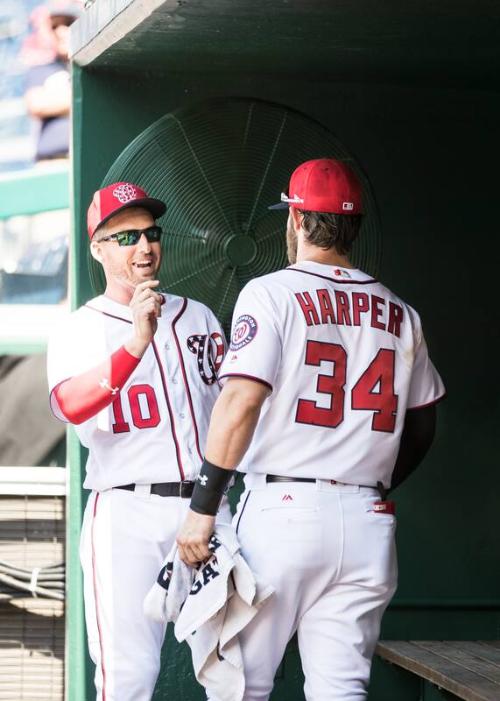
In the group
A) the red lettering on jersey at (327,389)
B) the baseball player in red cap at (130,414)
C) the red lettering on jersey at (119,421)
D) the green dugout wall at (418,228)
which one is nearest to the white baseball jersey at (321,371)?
the red lettering on jersey at (327,389)

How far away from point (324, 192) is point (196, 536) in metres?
0.92

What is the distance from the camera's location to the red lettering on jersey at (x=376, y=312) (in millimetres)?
3508

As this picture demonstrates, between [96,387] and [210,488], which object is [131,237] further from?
[210,488]

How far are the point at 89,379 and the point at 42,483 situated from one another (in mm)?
1687

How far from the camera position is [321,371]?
11.2ft

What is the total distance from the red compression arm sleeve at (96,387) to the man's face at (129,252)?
37 cm

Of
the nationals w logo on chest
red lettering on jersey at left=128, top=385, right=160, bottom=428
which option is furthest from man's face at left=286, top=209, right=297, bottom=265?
red lettering on jersey at left=128, top=385, right=160, bottom=428

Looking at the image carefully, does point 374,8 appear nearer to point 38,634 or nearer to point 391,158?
point 391,158

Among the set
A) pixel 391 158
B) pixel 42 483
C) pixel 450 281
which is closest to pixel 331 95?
pixel 391 158

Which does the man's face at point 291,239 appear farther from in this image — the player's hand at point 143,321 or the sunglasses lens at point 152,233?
the sunglasses lens at point 152,233

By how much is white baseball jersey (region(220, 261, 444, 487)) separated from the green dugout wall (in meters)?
1.52

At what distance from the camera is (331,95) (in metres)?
5.09

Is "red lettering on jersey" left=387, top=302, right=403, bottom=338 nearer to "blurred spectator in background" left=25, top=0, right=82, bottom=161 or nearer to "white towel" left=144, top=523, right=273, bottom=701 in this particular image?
"white towel" left=144, top=523, right=273, bottom=701

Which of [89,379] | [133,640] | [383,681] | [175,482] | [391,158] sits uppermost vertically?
[391,158]
